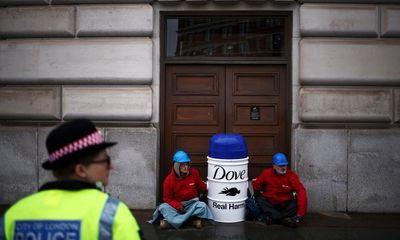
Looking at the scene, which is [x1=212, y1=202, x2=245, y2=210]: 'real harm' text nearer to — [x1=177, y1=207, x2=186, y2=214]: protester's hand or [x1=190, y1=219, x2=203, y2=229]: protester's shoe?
[x1=190, y1=219, x2=203, y2=229]: protester's shoe

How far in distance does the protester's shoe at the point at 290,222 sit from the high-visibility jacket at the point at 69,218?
200 inches

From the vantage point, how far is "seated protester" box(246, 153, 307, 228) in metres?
6.70

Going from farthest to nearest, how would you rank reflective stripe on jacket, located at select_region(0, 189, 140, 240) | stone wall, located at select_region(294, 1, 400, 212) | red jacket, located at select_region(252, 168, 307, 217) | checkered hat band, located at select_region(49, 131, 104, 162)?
1. stone wall, located at select_region(294, 1, 400, 212)
2. red jacket, located at select_region(252, 168, 307, 217)
3. checkered hat band, located at select_region(49, 131, 104, 162)
4. reflective stripe on jacket, located at select_region(0, 189, 140, 240)

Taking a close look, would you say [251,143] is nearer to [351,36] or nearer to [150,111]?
[150,111]

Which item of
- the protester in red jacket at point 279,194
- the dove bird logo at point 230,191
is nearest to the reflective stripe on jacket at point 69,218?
the dove bird logo at point 230,191

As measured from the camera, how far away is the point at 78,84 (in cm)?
767

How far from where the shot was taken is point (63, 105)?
25.2 feet

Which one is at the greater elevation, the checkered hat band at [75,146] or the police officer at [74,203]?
the checkered hat band at [75,146]

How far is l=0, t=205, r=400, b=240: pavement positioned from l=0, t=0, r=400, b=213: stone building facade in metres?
0.53

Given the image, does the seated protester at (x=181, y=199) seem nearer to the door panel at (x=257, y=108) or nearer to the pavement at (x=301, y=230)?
the pavement at (x=301, y=230)

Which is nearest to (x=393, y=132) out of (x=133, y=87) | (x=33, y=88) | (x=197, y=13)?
(x=197, y=13)

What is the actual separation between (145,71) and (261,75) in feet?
7.01

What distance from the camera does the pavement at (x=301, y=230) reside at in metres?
6.12

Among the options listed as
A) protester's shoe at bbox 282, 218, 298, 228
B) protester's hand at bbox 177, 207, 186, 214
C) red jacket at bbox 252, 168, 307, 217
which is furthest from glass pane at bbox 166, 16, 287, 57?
protester's shoe at bbox 282, 218, 298, 228
